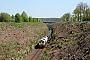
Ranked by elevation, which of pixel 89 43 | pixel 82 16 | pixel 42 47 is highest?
pixel 82 16

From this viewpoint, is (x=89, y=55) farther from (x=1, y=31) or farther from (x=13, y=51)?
(x=1, y=31)

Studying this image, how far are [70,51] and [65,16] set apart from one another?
79.5 metres

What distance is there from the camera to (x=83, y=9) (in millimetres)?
73500

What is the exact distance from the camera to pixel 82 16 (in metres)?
78.1

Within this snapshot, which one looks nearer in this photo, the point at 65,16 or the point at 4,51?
the point at 4,51

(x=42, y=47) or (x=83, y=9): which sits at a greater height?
(x=83, y=9)

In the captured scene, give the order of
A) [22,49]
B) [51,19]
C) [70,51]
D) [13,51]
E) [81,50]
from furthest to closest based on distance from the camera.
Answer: [51,19] < [22,49] < [13,51] < [70,51] < [81,50]

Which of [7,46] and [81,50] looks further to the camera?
[7,46]

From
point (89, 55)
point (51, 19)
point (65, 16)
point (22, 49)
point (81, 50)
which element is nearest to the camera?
point (89, 55)

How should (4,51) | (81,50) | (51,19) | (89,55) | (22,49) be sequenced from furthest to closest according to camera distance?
1. (51,19)
2. (22,49)
3. (4,51)
4. (81,50)
5. (89,55)

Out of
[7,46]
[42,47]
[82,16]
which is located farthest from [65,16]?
[7,46]

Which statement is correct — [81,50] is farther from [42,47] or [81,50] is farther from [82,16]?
[82,16]

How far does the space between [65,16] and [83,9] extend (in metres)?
25.6

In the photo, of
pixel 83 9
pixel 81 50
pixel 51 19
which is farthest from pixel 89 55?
pixel 51 19
